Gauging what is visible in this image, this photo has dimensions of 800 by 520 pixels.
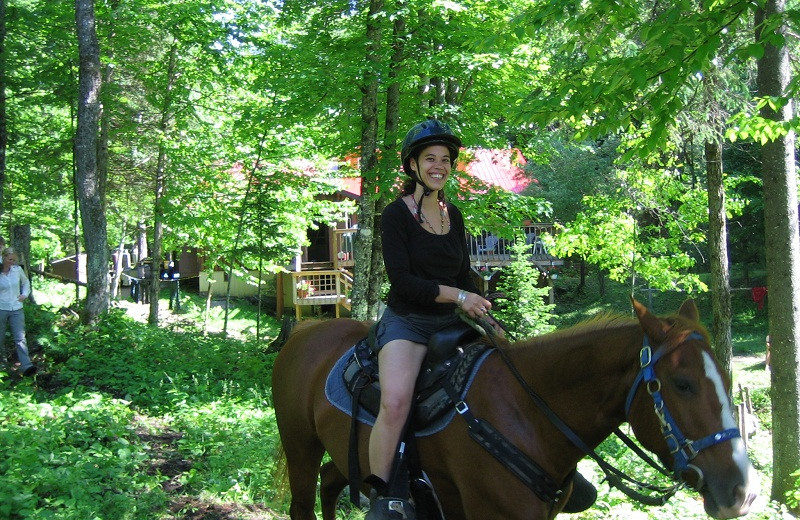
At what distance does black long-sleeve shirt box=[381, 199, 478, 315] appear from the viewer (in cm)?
351

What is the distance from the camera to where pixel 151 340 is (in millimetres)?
11625

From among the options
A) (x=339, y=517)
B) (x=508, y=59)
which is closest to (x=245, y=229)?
(x=508, y=59)

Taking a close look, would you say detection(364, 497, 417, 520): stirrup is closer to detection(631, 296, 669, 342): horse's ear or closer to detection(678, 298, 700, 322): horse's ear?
detection(631, 296, 669, 342): horse's ear

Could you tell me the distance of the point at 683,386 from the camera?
2.74 metres

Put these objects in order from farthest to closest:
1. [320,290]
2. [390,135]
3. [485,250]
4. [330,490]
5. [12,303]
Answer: [485,250], [320,290], [390,135], [12,303], [330,490]

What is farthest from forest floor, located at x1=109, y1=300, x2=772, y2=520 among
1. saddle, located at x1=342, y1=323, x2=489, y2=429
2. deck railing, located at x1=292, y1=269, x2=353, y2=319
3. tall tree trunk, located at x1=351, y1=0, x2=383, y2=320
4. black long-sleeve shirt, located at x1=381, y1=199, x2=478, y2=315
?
deck railing, located at x1=292, y1=269, x2=353, y2=319

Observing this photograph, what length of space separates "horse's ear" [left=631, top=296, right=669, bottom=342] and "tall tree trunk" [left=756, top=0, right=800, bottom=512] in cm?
565

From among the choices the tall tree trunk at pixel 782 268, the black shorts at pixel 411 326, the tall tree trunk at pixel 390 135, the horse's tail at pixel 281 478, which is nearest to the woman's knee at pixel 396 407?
the black shorts at pixel 411 326

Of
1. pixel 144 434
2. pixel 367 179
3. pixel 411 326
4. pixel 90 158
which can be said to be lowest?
pixel 144 434

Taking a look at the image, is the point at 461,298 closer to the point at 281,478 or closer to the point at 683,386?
Answer: the point at 683,386

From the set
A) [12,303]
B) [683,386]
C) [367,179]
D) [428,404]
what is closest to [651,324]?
[683,386]

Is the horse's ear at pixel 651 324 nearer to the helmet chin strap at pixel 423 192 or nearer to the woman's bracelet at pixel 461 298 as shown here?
the woman's bracelet at pixel 461 298

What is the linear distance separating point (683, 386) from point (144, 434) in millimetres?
6487

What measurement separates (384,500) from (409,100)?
1173 cm
